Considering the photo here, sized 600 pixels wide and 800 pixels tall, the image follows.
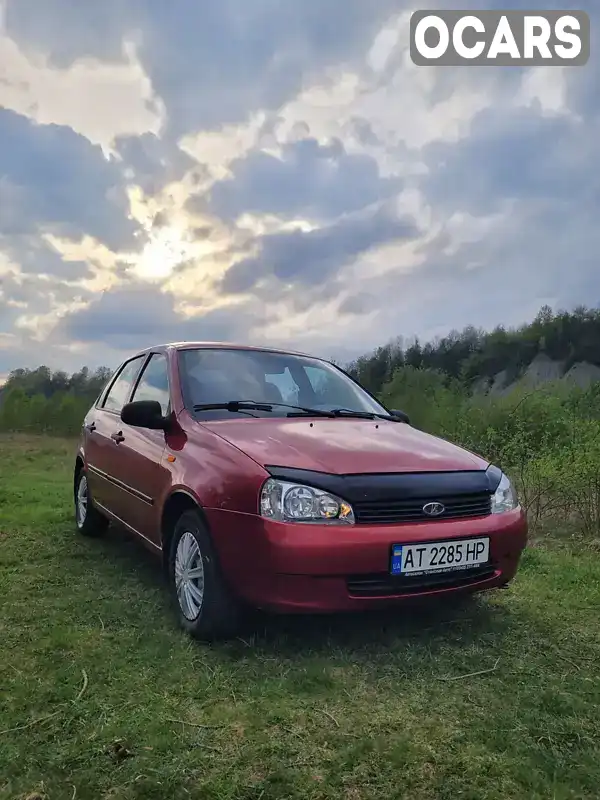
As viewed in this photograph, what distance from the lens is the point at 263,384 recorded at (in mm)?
4168

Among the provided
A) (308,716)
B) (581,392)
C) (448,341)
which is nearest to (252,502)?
(308,716)

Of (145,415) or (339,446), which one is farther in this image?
(145,415)

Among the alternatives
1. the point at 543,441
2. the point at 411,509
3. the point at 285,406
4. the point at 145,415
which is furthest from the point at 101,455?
the point at 543,441

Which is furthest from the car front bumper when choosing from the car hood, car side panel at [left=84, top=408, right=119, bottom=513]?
car side panel at [left=84, top=408, right=119, bottom=513]

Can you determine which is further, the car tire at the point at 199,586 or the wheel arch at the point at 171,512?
the wheel arch at the point at 171,512

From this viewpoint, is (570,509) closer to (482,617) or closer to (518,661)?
(482,617)

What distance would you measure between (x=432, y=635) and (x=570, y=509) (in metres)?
3.71

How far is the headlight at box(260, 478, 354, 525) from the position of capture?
9.21 feet

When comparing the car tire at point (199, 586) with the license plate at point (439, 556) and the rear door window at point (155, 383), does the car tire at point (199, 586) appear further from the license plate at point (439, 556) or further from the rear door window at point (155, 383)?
the rear door window at point (155, 383)

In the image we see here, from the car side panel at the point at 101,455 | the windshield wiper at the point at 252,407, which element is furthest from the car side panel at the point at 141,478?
the windshield wiper at the point at 252,407

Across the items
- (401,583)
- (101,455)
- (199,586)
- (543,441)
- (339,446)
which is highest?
(339,446)

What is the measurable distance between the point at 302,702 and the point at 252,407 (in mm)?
1796

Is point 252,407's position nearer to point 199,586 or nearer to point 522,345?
point 199,586

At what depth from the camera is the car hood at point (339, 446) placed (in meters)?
2.99
